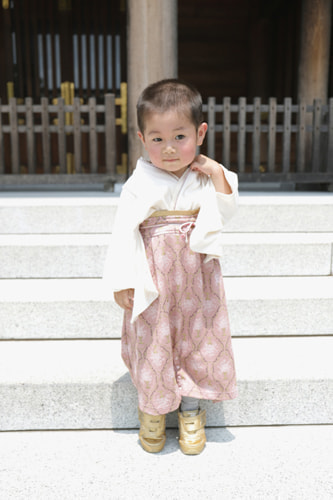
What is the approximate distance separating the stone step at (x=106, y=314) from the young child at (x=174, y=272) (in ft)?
2.04

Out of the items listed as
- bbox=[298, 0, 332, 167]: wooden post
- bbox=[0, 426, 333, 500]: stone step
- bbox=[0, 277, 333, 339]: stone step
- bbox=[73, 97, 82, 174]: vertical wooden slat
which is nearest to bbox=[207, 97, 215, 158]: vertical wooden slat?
bbox=[298, 0, 332, 167]: wooden post

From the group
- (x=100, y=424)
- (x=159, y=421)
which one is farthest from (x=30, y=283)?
(x=159, y=421)

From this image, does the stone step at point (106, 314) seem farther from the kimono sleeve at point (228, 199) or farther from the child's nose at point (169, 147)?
the child's nose at point (169, 147)

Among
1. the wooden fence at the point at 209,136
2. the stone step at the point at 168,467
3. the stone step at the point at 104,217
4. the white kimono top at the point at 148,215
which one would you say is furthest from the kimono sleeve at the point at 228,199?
the wooden fence at the point at 209,136

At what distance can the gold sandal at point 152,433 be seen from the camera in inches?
66.0

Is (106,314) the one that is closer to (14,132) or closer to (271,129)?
(14,132)

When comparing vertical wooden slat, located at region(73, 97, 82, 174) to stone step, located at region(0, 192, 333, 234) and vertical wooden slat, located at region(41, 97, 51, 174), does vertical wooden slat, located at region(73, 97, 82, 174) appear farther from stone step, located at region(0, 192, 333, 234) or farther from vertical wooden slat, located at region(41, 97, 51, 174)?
stone step, located at region(0, 192, 333, 234)

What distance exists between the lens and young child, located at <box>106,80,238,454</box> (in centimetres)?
156

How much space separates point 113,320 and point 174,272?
0.80 m

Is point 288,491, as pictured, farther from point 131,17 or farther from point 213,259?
point 131,17

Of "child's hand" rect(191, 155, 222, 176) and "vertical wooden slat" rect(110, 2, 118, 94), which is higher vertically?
"vertical wooden slat" rect(110, 2, 118, 94)

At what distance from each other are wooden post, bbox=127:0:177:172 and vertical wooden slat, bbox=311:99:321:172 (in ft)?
5.76

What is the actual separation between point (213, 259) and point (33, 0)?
6834 millimetres

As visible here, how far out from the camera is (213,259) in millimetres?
1671
